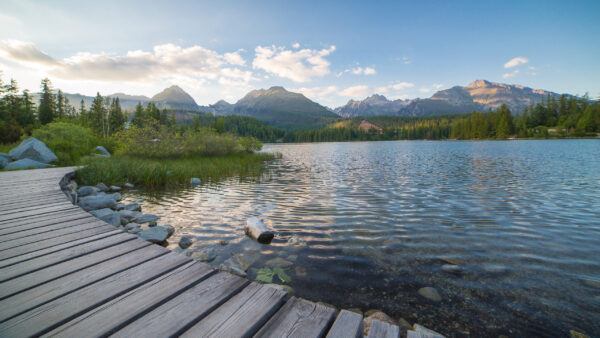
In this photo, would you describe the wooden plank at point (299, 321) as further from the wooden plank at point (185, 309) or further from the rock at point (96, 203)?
the rock at point (96, 203)

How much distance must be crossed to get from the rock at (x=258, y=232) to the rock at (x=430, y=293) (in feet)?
13.1

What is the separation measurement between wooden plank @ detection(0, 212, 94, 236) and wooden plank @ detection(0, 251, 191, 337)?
339 centimetres

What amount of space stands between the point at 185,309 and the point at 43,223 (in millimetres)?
5218

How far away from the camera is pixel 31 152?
18.2m

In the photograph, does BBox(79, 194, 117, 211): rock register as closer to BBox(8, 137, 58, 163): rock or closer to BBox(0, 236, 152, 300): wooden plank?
BBox(0, 236, 152, 300): wooden plank

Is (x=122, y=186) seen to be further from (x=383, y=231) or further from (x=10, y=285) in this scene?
(x=383, y=231)

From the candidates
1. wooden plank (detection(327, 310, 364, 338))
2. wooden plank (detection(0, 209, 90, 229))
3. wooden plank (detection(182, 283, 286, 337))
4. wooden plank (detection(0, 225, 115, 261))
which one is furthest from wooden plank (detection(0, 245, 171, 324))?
wooden plank (detection(0, 209, 90, 229))

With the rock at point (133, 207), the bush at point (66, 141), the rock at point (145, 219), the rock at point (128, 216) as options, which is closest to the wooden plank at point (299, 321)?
the rock at point (145, 219)

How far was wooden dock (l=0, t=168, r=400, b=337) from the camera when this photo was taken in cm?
201

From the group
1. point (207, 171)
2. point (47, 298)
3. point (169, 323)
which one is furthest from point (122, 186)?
point (169, 323)

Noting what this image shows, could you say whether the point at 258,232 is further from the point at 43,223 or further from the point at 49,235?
the point at 43,223

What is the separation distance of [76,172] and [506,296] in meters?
19.5

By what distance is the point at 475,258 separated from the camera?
220 inches

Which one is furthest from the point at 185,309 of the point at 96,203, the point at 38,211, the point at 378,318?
the point at 96,203
